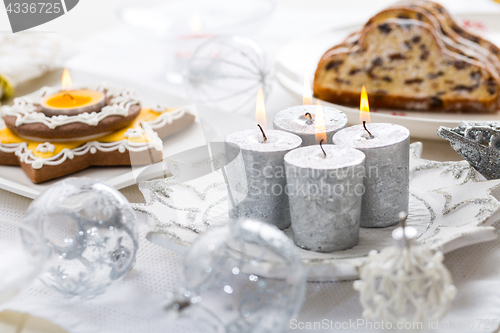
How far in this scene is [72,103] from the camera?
742mm

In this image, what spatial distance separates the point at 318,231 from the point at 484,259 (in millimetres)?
164

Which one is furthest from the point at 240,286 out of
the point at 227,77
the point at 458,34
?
the point at 458,34

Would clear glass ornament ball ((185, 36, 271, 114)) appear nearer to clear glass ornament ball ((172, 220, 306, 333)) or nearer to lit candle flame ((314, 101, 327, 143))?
lit candle flame ((314, 101, 327, 143))

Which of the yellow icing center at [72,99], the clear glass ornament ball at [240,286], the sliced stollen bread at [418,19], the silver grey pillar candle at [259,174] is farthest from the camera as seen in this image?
the sliced stollen bread at [418,19]

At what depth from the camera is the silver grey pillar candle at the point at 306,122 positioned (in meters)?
0.53

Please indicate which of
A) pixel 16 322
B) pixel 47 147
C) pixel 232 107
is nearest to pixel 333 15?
pixel 232 107

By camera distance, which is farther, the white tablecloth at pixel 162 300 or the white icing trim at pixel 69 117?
the white icing trim at pixel 69 117

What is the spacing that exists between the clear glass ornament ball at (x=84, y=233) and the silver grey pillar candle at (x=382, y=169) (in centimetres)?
22

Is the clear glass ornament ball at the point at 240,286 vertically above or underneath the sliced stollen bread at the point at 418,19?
underneath

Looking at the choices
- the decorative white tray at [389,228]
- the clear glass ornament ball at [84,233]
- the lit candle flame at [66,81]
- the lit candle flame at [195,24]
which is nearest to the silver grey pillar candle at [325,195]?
the decorative white tray at [389,228]

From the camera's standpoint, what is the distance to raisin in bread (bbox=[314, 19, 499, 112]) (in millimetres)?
793

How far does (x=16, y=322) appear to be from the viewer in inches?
17.9

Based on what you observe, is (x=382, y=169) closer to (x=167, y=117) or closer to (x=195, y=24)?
(x=167, y=117)

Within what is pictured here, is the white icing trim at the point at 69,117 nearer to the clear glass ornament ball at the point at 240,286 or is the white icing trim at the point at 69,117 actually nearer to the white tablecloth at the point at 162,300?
the white tablecloth at the point at 162,300
